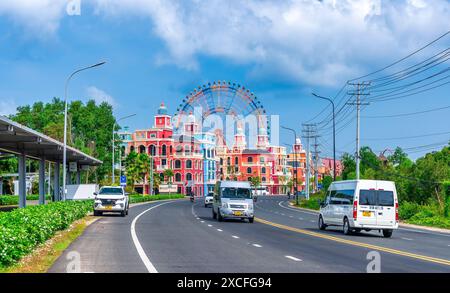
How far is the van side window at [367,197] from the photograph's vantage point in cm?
3077

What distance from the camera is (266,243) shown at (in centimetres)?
2467

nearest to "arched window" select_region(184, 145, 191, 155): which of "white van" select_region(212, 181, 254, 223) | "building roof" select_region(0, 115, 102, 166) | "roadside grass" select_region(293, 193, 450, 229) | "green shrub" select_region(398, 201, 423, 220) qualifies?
"building roof" select_region(0, 115, 102, 166)

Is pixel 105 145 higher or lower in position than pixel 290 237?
higher

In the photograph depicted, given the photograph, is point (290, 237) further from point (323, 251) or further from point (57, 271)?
point (57, 271)

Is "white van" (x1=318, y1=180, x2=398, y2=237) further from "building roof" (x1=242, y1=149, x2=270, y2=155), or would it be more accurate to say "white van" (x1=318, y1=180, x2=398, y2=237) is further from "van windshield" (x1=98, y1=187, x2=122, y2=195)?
"building roof" (x1=242, y1=149, x2=270, y2=155)

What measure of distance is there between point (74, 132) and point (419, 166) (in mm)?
83121

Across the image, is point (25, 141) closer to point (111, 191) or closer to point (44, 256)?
point (111, 191)

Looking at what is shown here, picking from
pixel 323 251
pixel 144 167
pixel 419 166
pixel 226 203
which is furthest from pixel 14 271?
pixel 144 167

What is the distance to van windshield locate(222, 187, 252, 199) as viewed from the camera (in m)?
41.4

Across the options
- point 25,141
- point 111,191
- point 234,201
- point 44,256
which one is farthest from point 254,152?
point 44,256

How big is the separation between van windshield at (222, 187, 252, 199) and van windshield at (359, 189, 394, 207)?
11614mm

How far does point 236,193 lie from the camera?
4162 centimetres

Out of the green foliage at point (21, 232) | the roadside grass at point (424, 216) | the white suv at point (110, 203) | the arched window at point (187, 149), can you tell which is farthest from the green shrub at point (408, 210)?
the arched window at point (187, 149)

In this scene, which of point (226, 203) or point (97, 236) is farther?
point (226, 203)
